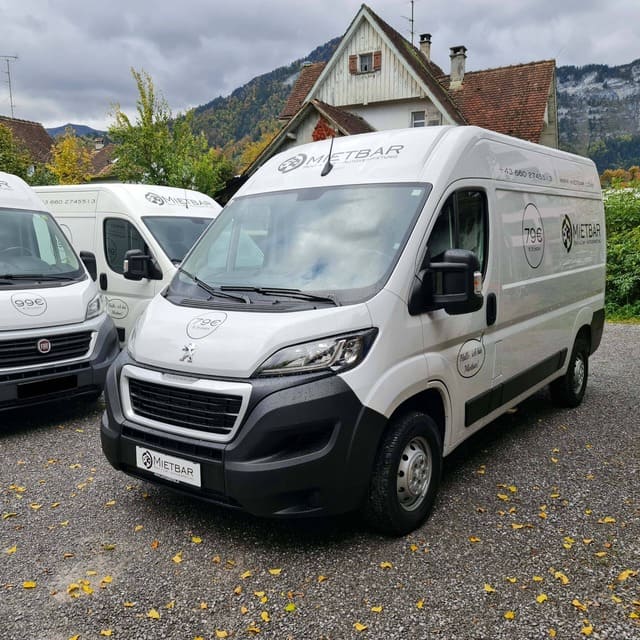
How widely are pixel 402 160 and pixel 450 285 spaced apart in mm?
1021

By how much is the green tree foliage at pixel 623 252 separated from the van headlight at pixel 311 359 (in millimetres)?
12017

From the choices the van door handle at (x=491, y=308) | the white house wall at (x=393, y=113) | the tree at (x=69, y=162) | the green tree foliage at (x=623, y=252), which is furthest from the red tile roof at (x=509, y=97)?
the van door handle at (x=491, y=308)

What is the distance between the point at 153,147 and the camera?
2114 centimetres

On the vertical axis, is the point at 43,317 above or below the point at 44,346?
above

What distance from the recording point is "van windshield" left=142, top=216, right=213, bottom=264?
8.30 metres

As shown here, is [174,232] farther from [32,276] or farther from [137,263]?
[137,263]

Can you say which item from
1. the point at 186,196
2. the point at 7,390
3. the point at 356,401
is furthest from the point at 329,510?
the point at 186,196

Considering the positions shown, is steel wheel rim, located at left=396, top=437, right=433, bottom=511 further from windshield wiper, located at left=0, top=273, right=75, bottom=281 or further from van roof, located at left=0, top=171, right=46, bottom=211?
van roof, located at left=0, top=171, right=46, bottom=211

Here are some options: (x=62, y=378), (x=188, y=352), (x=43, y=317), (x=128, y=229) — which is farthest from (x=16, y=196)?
(x=188, y=352)

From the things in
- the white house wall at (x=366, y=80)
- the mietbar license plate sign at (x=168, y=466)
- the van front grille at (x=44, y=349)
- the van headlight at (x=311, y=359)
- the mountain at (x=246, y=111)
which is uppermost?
the mountain at (x=246, y=111)

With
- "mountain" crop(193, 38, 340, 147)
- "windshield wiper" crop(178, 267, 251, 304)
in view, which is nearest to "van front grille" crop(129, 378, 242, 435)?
"windshield wiper" crop(178, 267, 251, 304)

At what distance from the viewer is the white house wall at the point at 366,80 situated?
25.3m

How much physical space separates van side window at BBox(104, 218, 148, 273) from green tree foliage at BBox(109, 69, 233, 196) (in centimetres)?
1265

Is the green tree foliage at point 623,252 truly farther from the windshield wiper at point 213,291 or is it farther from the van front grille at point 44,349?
the windshield wiper at point 213,291
